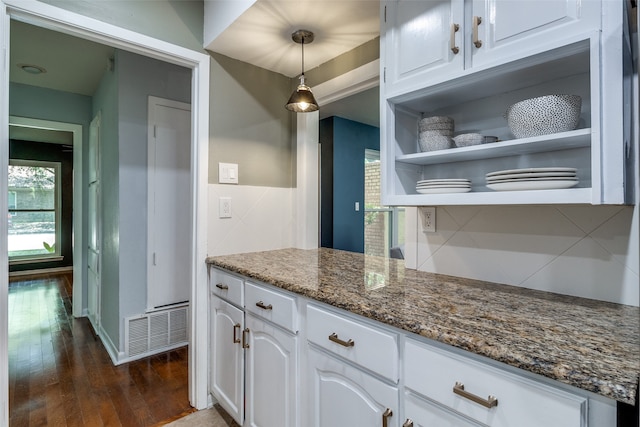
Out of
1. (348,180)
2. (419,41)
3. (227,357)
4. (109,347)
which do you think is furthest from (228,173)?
(348,180)

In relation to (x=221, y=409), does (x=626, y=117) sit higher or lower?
higher

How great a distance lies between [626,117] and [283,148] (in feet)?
5.90

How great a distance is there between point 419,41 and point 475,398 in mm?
1165

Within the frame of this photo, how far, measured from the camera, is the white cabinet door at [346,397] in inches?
38.7

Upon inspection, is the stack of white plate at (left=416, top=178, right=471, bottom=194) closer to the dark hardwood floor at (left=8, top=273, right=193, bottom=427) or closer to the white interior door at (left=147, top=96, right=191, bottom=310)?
the dark hardwood floor at (left=8, top=273, right=193, bottom=427)

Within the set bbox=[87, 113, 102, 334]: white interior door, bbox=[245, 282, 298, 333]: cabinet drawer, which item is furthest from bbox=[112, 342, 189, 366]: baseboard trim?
bbox=[245, 282, 298, 333]: cabinet drawer

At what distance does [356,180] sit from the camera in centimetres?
488

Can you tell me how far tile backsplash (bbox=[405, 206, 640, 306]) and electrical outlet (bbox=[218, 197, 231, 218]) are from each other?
1.11 metres

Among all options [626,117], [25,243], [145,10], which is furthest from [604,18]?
[25,243]

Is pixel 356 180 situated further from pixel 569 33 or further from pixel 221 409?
pixel 569 33

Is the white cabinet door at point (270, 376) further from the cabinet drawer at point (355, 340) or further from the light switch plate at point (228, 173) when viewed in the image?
the light switch plate at point (228, 173)

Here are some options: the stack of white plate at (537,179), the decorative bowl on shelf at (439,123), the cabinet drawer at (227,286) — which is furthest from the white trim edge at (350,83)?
the cabinet drawer at (227,286)

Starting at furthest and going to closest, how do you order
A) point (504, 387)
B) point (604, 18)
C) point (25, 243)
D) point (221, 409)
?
point (25, 243), point (221, 409), point (604, 18), point (504, 387)

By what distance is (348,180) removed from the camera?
4770mm
